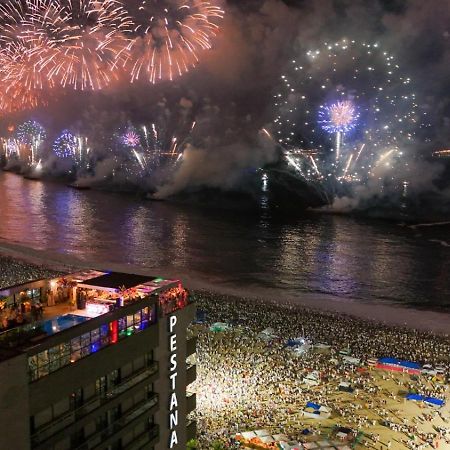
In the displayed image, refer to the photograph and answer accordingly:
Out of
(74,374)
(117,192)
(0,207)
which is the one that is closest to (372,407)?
(74,374)

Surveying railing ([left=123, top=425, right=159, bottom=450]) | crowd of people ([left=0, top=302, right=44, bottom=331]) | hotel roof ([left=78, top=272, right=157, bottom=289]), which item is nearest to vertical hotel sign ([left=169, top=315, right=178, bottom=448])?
railing ([left=123, top=425, right=159, bottom=450])

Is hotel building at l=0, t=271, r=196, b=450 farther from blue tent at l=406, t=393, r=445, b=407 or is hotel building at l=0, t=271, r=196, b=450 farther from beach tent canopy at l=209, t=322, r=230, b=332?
beach tent canopy at l=209, t=322, r=230, b=332

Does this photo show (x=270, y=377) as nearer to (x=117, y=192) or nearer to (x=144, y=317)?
(x=144, y=317)

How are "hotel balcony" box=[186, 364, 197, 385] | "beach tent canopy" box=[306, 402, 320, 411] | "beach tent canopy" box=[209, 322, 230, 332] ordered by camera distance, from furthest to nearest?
1. "beach tent canopy" box=[209, 322, 230, 332]
2. "beach tent canopy" box=[306, 402, 320, 411]
3. "hotel balcony" box=[186, 364, 197, 385]

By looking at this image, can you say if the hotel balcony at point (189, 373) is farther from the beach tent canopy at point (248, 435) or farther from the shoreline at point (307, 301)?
the shoreline at point (307, 301)

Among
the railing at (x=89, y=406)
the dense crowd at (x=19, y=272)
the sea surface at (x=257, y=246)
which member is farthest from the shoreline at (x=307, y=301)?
the railing at (x=89, y=406)

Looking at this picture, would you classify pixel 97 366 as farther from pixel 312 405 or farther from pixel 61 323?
pixel 312 405
